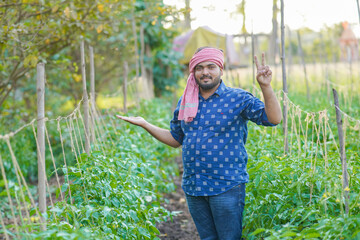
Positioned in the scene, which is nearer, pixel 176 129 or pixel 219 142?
pixel 219 142

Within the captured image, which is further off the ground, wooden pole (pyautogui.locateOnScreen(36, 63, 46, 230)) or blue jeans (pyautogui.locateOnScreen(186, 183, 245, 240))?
wooden pole (pyautogui.locateOnScreen(36, 63, 46, 230))

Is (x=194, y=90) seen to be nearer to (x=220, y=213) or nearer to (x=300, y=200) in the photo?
(x=220, y=213)

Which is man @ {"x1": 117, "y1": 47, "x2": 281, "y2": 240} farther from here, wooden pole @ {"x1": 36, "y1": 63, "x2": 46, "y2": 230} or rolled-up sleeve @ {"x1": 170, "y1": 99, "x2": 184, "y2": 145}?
wooden pole @ {"x1": 36, "y1": 63, "x2": 46, "y2": 230}

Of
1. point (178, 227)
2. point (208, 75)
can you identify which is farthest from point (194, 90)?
point (178, 227)

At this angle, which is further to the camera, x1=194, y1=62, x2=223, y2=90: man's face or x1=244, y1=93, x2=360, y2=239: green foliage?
x1=194, y1=62, x2=223, y2=90: man's face

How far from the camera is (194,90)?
2588 mm

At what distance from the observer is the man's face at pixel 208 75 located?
2484 mm

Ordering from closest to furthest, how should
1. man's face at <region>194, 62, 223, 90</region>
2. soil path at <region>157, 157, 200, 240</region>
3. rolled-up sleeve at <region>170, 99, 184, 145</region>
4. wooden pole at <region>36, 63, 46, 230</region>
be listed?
wooden pole at <region>36, 63, 46, 230</region> → man's face at <region>194, 62, 223, 90</region> → rolled-up sleeve at <region>170, 99, 184, 145</region> → soil path at <region>157, 157, 200, 240</region>

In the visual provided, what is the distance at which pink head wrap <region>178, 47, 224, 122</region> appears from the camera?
98.1 inches

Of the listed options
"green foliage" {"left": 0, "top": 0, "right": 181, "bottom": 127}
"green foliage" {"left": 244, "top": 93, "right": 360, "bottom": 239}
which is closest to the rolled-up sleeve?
"green foliage" {"left": 244, "top": 93, "right": 360, "bottom": 239}

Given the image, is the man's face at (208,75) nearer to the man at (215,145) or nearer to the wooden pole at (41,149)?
the man at (215,145)

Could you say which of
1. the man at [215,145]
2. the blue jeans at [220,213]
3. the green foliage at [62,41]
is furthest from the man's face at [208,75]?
the green foliage at [62,41]

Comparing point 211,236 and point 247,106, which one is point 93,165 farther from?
point 247,106

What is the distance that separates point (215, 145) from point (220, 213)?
16.7 inches
